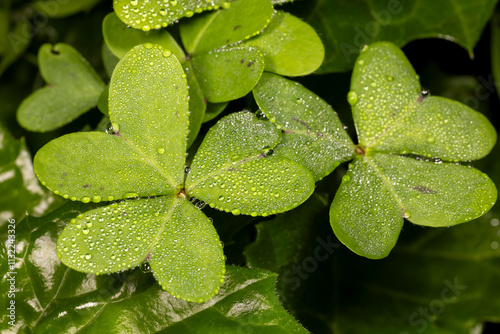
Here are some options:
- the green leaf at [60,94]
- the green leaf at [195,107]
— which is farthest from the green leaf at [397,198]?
the green leaf at [60,94]

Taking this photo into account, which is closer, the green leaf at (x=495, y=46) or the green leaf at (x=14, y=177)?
the green leaf at (x=14, y=177)

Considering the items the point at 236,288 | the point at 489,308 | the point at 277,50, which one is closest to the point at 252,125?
the point at 277,50

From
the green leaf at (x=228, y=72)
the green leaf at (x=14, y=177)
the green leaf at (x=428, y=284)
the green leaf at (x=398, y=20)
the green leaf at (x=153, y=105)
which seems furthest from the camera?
the green leaf at (x=428, y=284)

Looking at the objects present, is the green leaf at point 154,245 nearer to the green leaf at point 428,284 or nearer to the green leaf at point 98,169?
the green leaf at point 98,169

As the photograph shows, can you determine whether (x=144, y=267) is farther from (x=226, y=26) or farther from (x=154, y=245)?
(x=226, y=26)

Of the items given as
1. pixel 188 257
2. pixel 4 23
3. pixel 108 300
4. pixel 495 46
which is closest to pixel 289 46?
pixel 188 257

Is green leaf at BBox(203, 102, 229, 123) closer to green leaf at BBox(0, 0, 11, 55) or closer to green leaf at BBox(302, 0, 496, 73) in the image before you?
green leaf at BBox(302, 0, 496, 73)
